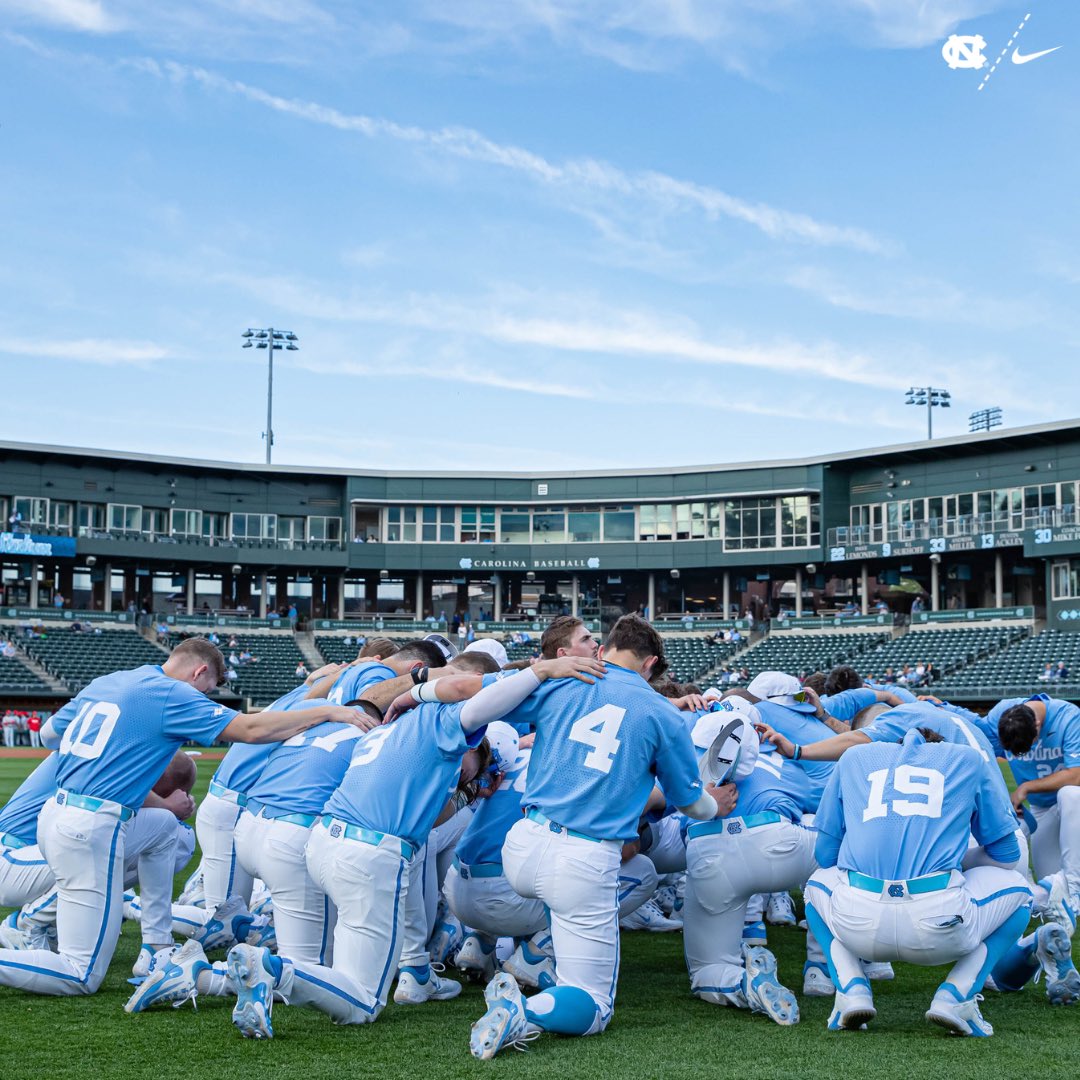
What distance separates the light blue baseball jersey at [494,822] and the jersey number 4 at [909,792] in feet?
6.15

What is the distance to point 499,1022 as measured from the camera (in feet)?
18.0

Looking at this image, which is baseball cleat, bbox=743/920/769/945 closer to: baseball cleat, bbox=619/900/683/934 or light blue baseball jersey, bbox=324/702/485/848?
baseball cleat, bbox=619/900/683/934

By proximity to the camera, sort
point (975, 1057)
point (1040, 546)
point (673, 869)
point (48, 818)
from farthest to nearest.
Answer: point (1040, 546), point (673, 869), point (48, 818), point (975, 1057)

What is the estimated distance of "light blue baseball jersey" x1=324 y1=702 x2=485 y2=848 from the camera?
20.1 feet

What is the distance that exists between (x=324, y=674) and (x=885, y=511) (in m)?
46.7

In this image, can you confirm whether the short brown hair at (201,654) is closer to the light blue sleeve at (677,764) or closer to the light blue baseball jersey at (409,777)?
the light blue baseball jersey at (409,777)

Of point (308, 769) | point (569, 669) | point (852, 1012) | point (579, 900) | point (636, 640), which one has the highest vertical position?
point (636, 640)

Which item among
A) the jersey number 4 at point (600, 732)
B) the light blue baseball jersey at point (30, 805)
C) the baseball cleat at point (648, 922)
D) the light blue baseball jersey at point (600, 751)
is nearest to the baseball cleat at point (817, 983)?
the light blue baseball jersey at point (600, 751)

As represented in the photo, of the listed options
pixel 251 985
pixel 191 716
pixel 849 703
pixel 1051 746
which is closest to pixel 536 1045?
pixel 251 985

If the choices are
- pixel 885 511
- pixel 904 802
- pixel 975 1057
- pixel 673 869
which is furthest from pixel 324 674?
pixel 885 511

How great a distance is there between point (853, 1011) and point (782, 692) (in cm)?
284

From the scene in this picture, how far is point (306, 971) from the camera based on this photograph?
579 centimetres

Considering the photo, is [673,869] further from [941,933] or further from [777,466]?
[777,466]

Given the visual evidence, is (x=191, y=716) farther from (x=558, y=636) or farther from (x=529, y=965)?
(x=529, y=965)
